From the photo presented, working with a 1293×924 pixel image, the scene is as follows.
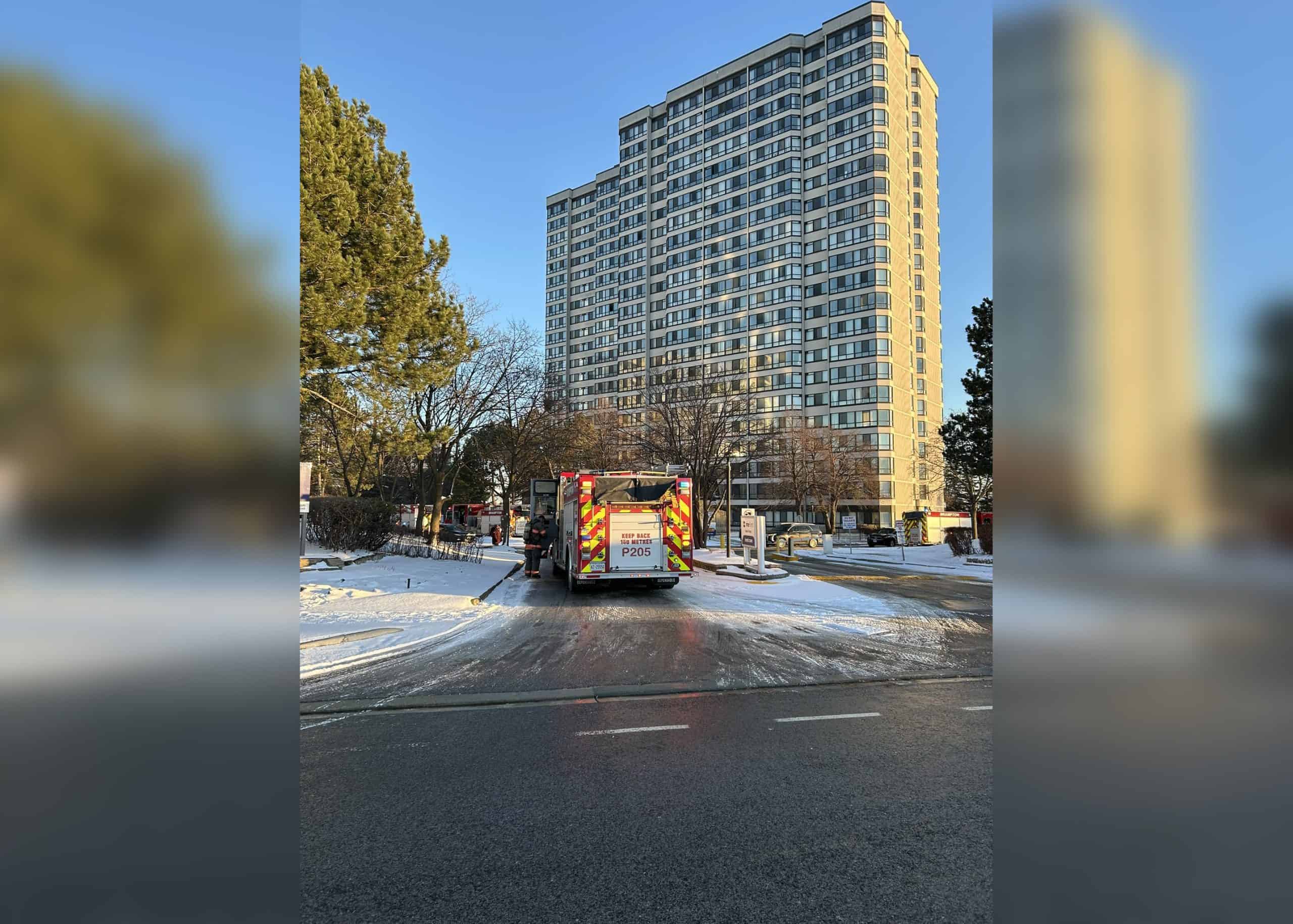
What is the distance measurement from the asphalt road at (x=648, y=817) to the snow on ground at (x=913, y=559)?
17776 mm

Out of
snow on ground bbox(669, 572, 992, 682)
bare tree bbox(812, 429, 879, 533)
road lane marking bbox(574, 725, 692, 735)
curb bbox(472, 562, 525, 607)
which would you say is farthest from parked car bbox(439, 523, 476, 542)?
road lane marking bbox(574, 725, 692, 735)

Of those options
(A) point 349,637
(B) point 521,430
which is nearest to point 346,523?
(B) point 521,430

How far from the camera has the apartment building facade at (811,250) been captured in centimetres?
7462

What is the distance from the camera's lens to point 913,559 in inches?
1177

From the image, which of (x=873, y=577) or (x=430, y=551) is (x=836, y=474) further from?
(x=430, y=551)

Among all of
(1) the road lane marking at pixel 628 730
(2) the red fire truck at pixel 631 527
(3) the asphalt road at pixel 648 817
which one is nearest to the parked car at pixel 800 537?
(2) the red fire truck at pixel 631 527

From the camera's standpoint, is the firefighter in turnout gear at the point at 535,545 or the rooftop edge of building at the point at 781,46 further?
the rooftop edge of building at the point at 781,46

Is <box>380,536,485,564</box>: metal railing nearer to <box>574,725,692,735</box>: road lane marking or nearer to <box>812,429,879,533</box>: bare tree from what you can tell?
<box>574,725,692,735</box>: road lane marking

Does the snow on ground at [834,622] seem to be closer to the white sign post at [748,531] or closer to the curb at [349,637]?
the white sign post at [748,531]

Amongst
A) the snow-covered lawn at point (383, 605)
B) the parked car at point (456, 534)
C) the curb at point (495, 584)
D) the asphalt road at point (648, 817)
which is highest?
the asphalt road at point (648, 817)

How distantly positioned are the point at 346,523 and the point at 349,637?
1184 cm

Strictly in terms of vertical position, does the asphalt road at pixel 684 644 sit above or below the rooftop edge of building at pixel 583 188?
below
